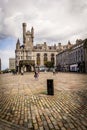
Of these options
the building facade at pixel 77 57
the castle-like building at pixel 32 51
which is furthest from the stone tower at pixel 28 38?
the building facade at pixel 77 57

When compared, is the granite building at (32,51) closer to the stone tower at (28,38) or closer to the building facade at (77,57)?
the stone tower at (28,38)

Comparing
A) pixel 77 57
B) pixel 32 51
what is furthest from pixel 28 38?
pixel 77 57

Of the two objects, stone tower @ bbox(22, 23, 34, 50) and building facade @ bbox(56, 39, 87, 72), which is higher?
stone tower @ bbox(22, 23, 34, 50)

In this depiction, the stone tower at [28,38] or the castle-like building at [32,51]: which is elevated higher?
the stone tower at [28,38]

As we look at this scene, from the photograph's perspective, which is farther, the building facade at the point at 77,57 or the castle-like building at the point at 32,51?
the castle-like building at the point at 32,51

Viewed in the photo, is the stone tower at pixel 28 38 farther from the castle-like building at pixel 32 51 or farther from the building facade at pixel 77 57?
the building facade at pixel 77 57

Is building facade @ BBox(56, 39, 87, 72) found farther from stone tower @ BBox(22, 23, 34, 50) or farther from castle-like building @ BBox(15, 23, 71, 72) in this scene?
stone tower @ BBox(22, 23, 34, 50)

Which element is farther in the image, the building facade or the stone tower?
→ the stone tower

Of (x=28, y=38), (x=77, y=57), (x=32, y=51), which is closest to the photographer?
(x=77, y=57)

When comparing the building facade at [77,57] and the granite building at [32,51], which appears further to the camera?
the granite building at [32,51]

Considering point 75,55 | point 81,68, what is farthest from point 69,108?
point 75,55

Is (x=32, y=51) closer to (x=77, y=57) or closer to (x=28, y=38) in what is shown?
(x=28, y=38)

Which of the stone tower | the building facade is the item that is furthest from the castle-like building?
the building facade

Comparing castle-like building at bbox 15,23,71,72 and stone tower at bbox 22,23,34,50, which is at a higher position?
stone tower at bbox 22,23,34,50
